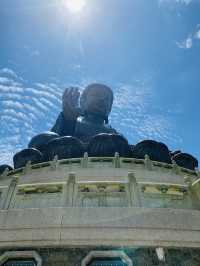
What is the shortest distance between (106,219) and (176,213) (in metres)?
2.00

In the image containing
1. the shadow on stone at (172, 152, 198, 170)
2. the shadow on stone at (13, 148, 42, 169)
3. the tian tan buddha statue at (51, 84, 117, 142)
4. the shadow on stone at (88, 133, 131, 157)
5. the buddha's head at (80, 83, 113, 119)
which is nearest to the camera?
the shadow on stone at (88, 133, 131, 157)

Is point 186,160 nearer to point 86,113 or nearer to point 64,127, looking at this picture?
point 64,127

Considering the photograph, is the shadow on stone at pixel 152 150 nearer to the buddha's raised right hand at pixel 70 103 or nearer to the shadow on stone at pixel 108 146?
the shadow on stone at pixel 108 146

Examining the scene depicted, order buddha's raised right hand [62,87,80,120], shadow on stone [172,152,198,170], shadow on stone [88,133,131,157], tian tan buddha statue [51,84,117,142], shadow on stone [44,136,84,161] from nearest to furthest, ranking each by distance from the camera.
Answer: shadow on stone [88,133,131,157]
shadow on stone [44,136,84,161]
shadow on stone [172,152,198,170]
tian tan buddha statue [51,84,117,142]
buddha's raised right hand [62,87,80,120]

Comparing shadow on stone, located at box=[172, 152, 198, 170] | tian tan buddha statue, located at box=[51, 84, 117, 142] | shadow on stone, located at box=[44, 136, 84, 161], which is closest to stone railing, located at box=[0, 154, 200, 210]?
shadow on stone, located at box=[44, 136, 84, 161]

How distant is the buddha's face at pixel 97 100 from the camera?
32375 mm

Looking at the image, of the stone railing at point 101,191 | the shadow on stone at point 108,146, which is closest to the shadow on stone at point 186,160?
the shadow on stone at point 108,146

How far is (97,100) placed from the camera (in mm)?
33062

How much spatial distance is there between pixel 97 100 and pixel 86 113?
2124mm

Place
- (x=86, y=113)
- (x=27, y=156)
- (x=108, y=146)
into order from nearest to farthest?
(x=108, y=146) → (x=27, y=156) → (x=86, y=113)

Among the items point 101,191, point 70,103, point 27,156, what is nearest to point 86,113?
point 70,103

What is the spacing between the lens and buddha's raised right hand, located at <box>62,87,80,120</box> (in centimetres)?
2902

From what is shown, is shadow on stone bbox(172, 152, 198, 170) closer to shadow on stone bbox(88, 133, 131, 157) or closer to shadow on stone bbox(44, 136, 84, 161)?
shadow on stone bbox(88, 133, 131, 157)

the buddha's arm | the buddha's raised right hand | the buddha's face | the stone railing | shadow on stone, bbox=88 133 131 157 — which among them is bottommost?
the stone railing
